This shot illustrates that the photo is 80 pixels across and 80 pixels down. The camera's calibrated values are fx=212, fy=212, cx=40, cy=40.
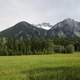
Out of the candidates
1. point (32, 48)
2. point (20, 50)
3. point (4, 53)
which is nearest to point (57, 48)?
point (32, 48)

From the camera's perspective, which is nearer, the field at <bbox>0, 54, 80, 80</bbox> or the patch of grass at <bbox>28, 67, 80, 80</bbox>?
the patch of grass at <bbox>28, 67, 80, 80</bbox>

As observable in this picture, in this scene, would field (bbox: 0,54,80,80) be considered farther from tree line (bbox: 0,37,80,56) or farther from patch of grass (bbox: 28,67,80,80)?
tree line (bbox: 0,37,80,56)

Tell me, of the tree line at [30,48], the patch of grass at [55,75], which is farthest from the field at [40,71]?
the tree line at [30,48]

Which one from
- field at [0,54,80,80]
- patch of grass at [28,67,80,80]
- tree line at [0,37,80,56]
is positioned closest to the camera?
patch of grass at [28,67,80,80]

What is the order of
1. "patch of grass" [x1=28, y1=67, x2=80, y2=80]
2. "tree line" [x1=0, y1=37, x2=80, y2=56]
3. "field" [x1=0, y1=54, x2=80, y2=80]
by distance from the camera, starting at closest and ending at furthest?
"patch of grass" [x1=28, y1=67, x2=80, y2=80], "field" [x1=0, y1=54, x2=80, y2=80], "tree line" [x1=0, y1=37, x2=80, y2=56]

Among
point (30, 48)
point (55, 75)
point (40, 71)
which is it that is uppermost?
point (30, 48)

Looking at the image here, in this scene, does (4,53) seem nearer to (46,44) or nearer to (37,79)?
(46,44)

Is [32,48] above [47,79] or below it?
above

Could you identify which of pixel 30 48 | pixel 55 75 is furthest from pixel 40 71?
pixel 30 48

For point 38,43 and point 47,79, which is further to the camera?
point 38,43

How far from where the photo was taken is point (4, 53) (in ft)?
493

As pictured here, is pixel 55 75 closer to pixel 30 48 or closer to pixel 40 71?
pixel 40 71

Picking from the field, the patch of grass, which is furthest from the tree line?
the patch of grass

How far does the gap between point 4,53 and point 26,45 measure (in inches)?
1046
